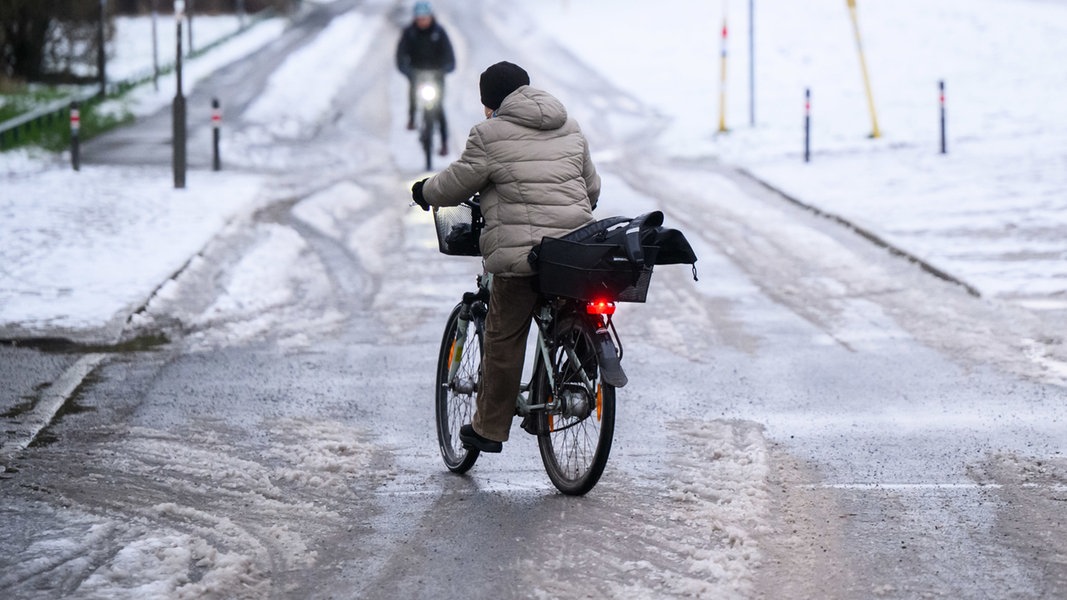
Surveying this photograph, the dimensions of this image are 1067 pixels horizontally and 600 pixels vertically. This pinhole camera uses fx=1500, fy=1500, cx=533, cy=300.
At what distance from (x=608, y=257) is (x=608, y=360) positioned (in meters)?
0.41

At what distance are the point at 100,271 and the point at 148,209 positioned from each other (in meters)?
3.90

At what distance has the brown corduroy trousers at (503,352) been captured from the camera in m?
6.34

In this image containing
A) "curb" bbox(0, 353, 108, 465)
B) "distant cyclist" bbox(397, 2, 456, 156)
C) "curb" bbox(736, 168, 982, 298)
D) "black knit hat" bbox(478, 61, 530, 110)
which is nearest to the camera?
"black knit hat" bbox(478, 61, 530, 110)

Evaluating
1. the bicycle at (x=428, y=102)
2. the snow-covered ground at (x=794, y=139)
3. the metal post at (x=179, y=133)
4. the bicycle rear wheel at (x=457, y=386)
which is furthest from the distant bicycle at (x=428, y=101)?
the bicycle rear wheel at (x=457, y=386)

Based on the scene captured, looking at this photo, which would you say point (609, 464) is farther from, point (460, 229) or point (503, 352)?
point (460, 229)

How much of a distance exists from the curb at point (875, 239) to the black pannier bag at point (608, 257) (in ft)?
19.7

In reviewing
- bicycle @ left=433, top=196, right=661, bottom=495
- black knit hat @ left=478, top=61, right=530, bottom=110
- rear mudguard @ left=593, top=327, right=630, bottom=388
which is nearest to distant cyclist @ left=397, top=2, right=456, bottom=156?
bicycle @ left=433, top=196, right=661, bottom=495

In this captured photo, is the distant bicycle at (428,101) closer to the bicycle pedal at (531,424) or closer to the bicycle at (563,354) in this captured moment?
the bicycle at (563,354)

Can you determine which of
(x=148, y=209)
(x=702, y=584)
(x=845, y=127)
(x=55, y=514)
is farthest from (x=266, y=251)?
(x=845, y=127)

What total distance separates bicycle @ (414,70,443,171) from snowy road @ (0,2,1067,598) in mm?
6196

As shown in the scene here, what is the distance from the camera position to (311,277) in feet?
41.0

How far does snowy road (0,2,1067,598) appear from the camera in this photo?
5324 millimetres

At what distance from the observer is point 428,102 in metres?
19.3

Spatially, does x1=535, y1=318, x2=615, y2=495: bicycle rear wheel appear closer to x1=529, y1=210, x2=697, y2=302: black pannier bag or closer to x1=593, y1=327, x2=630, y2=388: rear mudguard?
x1=593, y1=327, x2=630, y2=388: rear mudguard
